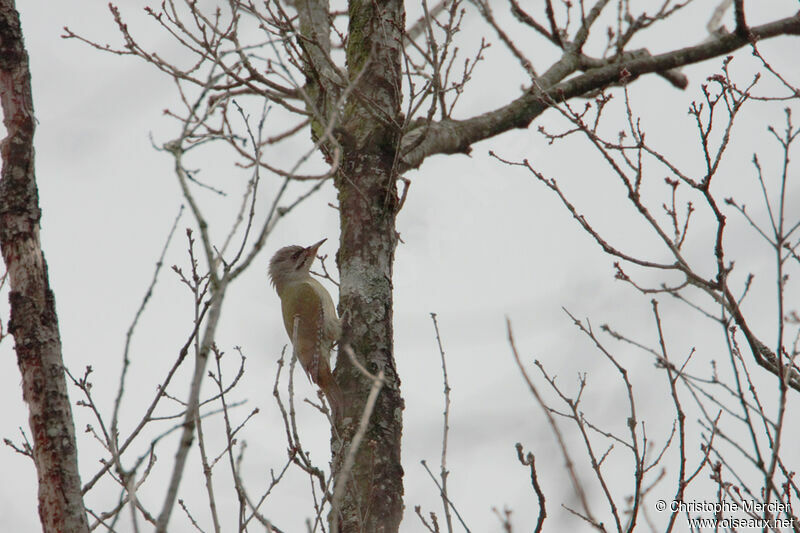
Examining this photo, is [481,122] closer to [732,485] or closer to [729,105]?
[729,105]

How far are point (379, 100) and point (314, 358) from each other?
2800 millimetres

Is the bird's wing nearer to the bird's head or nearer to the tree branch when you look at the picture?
the bird's head

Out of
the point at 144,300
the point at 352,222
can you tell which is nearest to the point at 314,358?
the point at 352,222

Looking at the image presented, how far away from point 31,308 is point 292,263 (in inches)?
203

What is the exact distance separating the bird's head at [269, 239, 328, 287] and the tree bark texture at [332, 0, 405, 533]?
10.5 ft

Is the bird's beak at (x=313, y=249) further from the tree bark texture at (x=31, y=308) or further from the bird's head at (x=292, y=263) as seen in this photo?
the tree bark texture at (x=31, y=308)

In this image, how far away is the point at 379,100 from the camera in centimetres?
505

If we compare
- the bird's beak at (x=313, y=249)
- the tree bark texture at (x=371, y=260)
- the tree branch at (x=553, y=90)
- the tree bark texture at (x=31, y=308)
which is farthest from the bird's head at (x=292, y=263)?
the tree bark texture at (x=31, y=308)

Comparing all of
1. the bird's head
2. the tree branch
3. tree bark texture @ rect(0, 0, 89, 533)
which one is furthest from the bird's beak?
Answer: tree bark texture @ rect(0, 0, 89, 533)

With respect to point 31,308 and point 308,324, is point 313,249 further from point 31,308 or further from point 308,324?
point 31,308

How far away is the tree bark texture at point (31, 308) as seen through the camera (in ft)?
10.00

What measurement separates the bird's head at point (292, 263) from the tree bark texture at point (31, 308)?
4.77 m

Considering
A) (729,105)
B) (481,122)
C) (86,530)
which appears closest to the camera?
(86,530)

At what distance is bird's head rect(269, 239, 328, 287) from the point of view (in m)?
8.30
